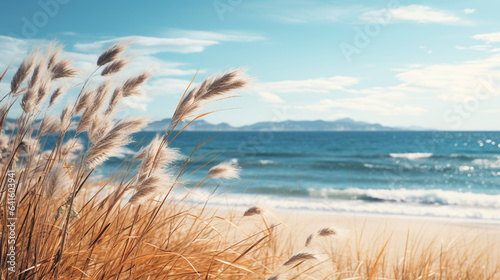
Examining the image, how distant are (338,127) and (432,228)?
409 ft

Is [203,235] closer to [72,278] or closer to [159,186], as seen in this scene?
[72,278]

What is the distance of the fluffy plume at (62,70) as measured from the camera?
1.98m

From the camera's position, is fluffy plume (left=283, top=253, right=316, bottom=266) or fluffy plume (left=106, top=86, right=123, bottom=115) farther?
fluffy plume (left=106, top=86, right=123, bottom=115)

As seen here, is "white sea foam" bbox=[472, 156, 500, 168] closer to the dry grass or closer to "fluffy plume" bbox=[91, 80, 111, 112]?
the dry grass

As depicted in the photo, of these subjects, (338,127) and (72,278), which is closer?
(72,278)

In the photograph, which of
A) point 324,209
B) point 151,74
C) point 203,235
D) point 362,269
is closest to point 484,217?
point 324,209

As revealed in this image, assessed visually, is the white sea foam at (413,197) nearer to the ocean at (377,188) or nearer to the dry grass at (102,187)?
the ocean at (377,188)

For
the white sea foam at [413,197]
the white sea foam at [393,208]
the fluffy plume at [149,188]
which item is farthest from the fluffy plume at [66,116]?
the white sea foam at [413,197]

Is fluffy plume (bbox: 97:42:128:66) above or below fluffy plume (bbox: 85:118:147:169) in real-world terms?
above

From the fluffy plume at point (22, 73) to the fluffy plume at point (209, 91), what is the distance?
109cm

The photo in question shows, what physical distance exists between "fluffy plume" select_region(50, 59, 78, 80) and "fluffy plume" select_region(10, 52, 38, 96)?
0.16 m

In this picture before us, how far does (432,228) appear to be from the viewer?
23.8 ft

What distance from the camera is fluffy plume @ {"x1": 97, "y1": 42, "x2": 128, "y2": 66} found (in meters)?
1.90

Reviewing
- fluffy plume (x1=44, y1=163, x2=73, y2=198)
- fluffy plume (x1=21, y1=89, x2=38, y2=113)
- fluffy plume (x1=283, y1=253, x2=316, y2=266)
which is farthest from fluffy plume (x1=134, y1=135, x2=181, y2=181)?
fluffy plume (x1=21, y1=89, x2=38, y2=113)
